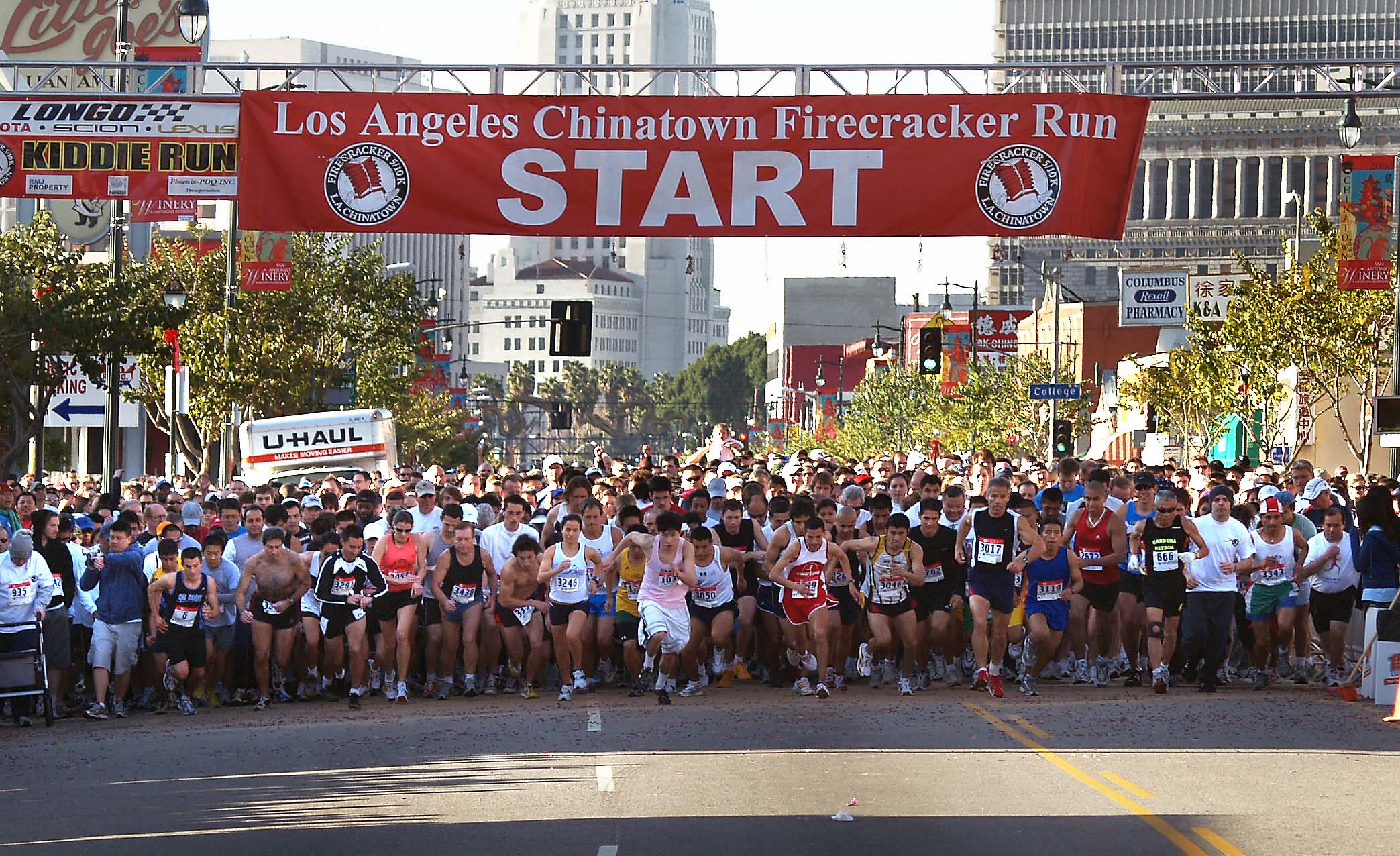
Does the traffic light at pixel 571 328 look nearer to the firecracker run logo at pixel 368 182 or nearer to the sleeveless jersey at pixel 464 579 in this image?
the firecracker run logo at pixel 368 182

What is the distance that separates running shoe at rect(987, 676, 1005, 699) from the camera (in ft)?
54.4

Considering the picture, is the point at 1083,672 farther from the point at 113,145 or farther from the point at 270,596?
the point at 113,145

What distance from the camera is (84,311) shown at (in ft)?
88.4

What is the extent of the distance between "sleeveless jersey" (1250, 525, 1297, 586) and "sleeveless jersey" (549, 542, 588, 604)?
584 cm

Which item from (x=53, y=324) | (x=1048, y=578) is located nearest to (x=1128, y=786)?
(x=1048, y=578)

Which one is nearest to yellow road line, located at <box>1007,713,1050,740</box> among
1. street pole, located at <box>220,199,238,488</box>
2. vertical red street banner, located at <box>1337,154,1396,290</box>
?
vertical red street banner, located at <box>1337,154,1396,290</box>

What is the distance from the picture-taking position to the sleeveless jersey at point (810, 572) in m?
16.9

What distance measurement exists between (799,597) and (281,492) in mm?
8567

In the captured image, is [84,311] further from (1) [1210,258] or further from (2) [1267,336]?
(1) [1210,258]

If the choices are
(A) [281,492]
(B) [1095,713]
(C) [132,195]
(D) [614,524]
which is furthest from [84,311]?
(B) [1095,713]

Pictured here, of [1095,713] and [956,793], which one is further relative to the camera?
[1095,713]

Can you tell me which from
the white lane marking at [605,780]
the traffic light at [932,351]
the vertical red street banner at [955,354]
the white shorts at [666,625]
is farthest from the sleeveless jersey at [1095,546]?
the vertical red street banner at [955,354]

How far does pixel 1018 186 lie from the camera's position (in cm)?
1902

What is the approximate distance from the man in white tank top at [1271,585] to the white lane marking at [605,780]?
7.31 m
